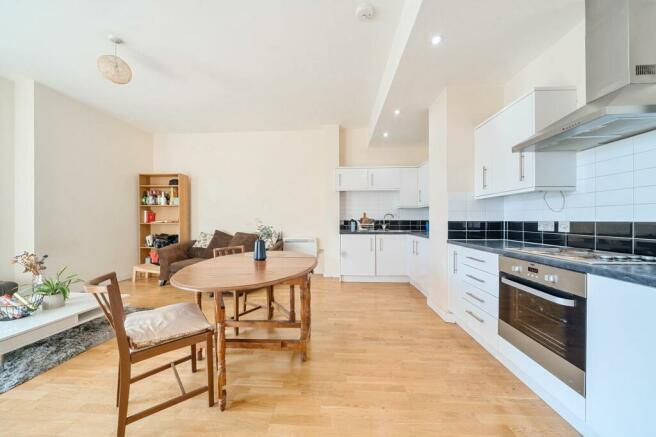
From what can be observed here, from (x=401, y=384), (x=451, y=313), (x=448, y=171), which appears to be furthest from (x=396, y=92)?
(x=401, y=384)

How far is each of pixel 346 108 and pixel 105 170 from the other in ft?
13.8

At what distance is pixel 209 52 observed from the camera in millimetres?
2674

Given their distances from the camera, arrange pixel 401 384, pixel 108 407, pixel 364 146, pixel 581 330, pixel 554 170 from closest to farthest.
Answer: pixel 581 330
pixel 108 407
pixel 401 384
pixel 554 170
pixel 364 146

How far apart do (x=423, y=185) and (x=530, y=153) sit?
2143 millimetres

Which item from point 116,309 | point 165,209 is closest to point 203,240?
point 165,209

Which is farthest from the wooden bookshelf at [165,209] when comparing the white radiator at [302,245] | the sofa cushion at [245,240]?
the white radiator at [302,245]

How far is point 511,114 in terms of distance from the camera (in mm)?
2164

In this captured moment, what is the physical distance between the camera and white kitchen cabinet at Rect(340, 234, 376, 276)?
172 inches

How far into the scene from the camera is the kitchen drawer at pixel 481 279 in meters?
1.96

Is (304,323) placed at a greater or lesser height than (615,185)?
lesser

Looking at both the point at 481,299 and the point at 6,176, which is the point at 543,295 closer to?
the point at 481,299

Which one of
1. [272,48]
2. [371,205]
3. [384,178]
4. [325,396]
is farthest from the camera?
[371,205]

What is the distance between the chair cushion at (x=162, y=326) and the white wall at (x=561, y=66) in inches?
124

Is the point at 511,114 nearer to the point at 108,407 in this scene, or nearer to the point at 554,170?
the point at 554,170
